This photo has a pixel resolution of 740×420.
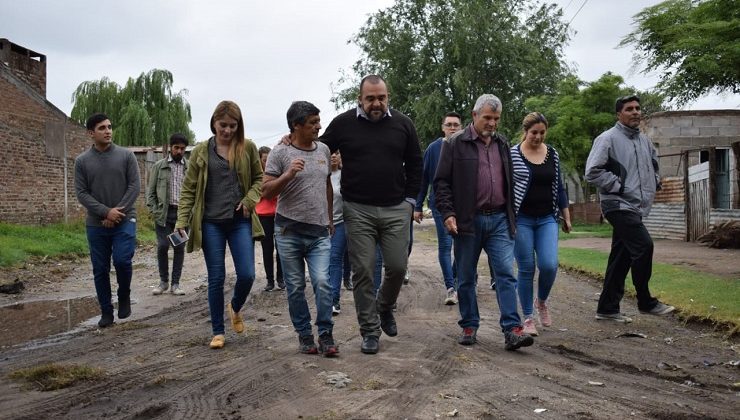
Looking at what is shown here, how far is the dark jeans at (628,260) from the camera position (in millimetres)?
7129

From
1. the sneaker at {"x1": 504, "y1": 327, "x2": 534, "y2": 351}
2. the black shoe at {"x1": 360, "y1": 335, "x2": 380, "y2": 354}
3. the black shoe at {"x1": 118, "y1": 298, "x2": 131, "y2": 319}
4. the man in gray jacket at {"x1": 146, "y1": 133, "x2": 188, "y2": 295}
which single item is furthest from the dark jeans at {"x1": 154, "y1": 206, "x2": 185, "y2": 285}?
the sneaker at {"x1": 504, "y1": 327, "x2": 534, "y2": 351}

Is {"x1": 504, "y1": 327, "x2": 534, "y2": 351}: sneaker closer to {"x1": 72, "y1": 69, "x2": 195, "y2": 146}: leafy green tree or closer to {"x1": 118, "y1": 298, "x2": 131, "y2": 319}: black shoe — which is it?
{"x1": 118, "y1": 298, "x2": 131, "y2": 319}: black shoe

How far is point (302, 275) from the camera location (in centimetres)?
598

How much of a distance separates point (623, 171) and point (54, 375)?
5.48 meters

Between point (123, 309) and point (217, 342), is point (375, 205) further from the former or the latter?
point (123, 309)

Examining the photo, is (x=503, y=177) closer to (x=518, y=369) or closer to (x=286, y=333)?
(x=518, y=369)

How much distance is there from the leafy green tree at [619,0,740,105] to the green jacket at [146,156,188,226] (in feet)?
31.1

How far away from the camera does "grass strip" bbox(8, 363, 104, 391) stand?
4.82 meters

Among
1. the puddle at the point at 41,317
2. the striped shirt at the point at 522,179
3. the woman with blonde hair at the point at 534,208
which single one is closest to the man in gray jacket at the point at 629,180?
the striped shirt at the point at 522,179

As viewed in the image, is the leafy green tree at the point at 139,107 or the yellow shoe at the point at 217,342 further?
the leafy green tree at the point at 139,107

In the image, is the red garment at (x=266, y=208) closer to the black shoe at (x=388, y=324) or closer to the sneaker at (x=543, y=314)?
the black shoe at (x=388, y=324)

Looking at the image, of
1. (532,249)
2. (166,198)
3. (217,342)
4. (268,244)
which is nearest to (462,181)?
(532,249)

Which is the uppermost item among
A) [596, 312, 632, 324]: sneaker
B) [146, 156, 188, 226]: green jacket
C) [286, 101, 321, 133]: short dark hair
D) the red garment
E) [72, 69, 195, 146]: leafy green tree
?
[72, 69, 195, 146]: leafy green tree

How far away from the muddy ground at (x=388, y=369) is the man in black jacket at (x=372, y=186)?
59cm
